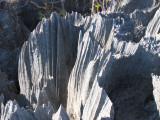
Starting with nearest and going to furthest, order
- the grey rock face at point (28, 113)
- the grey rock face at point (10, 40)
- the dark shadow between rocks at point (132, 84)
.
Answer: the grey rock face at point (28, 113)
the dark shadow between rocks at point (132, 84)
the grey rock face at point (10, 40)

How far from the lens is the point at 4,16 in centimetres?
79

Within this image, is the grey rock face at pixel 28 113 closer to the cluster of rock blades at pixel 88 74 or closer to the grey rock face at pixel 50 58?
the cluster of rock blades at pixel 88 74

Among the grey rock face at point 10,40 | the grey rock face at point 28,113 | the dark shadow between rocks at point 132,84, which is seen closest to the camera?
the grey rock face at point 28,113

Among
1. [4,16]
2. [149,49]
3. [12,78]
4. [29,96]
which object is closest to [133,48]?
[149,49]

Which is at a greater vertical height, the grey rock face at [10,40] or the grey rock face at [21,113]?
the grey rock face at [10,40]

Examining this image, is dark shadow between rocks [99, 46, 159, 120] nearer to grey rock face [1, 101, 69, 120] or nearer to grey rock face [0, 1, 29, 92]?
grey rock face [1, 101, 69, 120]

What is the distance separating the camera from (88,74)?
0.44 metres

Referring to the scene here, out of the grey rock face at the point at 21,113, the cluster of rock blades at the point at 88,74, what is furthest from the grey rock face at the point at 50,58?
the grey rock face at the point at 21,113

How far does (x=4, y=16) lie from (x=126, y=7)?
51 centimetres

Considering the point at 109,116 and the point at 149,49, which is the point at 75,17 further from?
the point at 109,116

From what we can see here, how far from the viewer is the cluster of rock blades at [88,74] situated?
15.2 inches

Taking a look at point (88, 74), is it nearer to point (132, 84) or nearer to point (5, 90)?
point (132, 84)

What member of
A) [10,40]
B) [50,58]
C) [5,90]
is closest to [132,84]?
[50,58]

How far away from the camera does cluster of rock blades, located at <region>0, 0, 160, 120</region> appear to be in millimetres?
387
